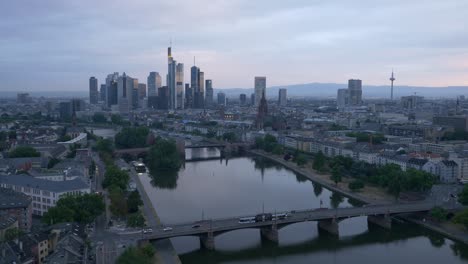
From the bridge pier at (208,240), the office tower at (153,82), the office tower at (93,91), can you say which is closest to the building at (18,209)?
the bridge pier at (208,240)

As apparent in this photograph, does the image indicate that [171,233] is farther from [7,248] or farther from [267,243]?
[7,248]

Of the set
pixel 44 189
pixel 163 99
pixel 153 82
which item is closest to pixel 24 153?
pixel 44 189

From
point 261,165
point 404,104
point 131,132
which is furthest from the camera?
point 404,104

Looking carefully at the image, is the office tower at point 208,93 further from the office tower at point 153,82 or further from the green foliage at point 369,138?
the green foliage at point 369,138

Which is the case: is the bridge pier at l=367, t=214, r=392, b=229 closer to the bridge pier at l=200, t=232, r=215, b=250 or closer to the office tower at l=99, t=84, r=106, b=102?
the bridge pier at l=200, t=232, r=215, b=250

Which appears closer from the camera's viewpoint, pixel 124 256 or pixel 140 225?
pixel 124 256

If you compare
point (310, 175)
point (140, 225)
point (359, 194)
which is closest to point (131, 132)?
point (310, 175)

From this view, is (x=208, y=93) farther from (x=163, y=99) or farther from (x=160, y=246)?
(x=160, y=246)
